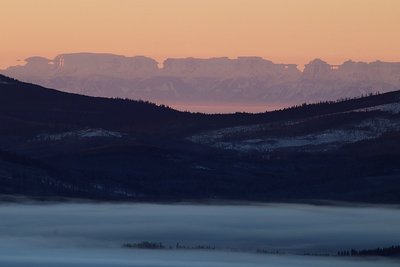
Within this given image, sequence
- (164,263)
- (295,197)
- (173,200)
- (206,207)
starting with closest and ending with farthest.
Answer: (164,263), (206,207), (173,200), (295,197)

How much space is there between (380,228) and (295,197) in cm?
5737

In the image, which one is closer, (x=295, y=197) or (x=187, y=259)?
(x=187, y=259)

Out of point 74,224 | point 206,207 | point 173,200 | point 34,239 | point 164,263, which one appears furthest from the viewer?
point 173,200

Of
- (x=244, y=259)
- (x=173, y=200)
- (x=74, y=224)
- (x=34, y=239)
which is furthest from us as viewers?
(x=173, y=200)

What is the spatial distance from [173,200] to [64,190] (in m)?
11.6

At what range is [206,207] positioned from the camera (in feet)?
504

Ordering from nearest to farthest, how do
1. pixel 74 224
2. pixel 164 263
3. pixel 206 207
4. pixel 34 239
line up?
pixel 164 263 < pixel 34 239 < pixel 74 224 < pixel 206 207

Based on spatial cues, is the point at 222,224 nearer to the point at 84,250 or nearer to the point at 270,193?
the point at 84,250

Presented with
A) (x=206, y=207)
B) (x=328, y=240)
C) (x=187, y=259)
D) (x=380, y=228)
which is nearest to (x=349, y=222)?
(x=380, y=228)

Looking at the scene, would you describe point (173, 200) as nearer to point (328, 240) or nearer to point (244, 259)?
point (328, 240)

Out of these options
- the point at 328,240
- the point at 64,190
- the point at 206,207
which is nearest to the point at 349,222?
the point at 328,240

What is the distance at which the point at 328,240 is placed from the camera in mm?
116188

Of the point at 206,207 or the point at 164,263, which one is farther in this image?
the point at 206,207

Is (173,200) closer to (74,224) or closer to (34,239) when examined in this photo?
(74,224)
